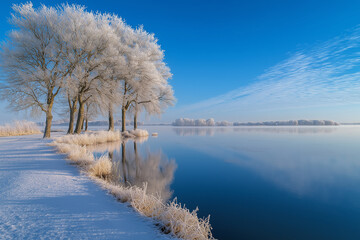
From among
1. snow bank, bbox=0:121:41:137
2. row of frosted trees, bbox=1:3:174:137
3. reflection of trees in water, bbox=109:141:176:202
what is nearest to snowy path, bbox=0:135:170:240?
reflection of trees in water, bbox=109:141:176:202

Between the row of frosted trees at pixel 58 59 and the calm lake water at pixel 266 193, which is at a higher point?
the row of frosted trees at pixel 58 59

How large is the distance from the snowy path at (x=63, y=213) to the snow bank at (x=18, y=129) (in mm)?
19731

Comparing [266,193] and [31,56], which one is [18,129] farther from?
[266,193]

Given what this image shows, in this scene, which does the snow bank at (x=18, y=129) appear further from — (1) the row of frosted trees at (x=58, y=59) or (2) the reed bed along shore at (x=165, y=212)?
(2) the reed bed along shore at (x=165, y=212)

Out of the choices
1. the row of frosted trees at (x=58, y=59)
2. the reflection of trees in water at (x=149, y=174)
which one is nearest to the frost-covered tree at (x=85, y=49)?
the row of frosted trees at (x=58, y=59)

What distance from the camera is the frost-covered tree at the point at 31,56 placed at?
12359 millimetres

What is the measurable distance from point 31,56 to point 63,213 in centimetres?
1564

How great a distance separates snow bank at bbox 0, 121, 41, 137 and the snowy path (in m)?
19.7

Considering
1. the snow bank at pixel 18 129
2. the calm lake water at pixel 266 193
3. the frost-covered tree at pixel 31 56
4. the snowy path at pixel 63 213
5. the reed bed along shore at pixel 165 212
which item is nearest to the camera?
the snowy path at pixel 63 213

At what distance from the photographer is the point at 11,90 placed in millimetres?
12562

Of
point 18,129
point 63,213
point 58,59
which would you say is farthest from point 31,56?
point 63,213

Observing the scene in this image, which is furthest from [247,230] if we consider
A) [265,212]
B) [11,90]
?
[11,90]

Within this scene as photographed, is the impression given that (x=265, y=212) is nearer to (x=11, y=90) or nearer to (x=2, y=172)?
(x=2, y=172)

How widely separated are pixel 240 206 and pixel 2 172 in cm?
595
